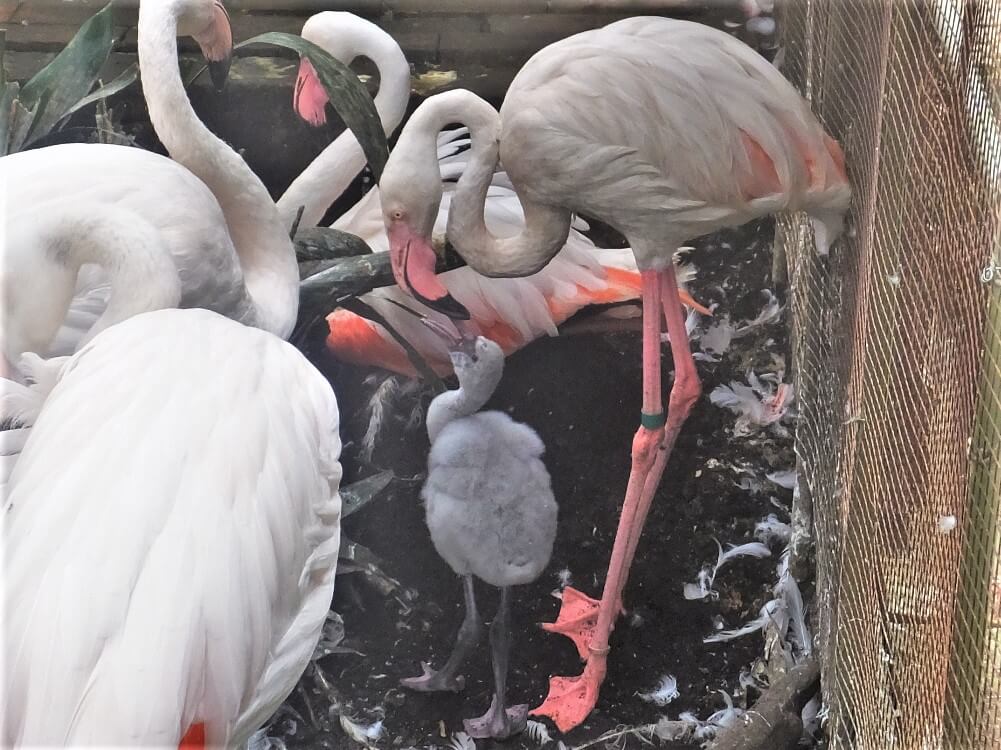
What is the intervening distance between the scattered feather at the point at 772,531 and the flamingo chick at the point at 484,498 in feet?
1.07

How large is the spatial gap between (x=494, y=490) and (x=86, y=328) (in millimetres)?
565

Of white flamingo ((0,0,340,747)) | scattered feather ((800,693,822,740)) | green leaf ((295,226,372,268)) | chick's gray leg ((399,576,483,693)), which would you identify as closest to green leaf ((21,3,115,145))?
white flamingo ((0,0,340,747))

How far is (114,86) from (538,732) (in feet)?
3.50

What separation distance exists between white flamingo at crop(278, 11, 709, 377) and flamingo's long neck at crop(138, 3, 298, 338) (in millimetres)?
66

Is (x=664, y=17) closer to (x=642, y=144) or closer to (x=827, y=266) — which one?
(x=642, y=144)

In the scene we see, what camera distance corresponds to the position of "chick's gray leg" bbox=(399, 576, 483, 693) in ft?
4.55

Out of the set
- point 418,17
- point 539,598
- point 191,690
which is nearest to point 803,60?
point 418,17

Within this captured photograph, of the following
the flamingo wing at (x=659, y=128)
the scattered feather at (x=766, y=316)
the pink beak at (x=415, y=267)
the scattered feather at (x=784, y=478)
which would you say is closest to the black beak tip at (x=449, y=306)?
the pink beak at (x=415, y=267)

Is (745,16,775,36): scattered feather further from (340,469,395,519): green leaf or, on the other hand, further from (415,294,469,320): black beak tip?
(340,469,395,519): green leaf

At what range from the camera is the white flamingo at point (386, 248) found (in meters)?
1.31

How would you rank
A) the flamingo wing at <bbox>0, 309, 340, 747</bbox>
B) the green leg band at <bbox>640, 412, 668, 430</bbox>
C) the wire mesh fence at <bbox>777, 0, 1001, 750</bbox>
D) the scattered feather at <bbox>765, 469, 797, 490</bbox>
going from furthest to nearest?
the scattered feather at <bbox>765, 469, 797, 490</bbox> → the green leg band at <bbox>640, 412, 668, 430</bbox> → the flamingo wing at <bbox>0, 309, 340, 747</bbox> → the wire mesh fence at <bbox>777, 0, 1001, 750</bbox>

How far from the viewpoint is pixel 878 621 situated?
46.2 inches

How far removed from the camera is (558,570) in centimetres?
140

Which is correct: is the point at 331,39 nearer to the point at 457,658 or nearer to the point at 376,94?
the point at 376,94
